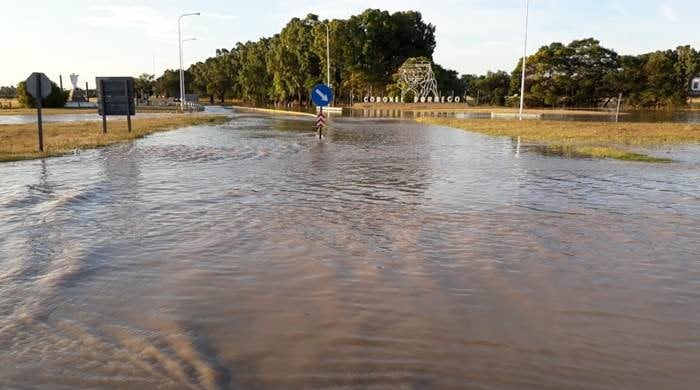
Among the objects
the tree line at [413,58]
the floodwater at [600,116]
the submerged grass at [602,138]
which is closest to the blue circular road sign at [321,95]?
the submerged grass at [602,138]

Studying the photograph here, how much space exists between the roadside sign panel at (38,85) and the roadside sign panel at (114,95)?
32.0ft

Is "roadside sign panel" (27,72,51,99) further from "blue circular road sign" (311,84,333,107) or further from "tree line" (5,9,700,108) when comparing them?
"tree line" (5,9,700,108)

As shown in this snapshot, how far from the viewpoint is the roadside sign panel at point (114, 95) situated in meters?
26.6

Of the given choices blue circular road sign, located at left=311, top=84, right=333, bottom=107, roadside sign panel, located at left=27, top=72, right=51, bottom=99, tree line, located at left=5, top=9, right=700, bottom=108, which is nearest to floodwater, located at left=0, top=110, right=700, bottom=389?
roadside sign panel, located at left=27, top=72, right=51, bottom=99

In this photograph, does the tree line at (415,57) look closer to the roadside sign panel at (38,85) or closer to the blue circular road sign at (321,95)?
the blue circular road sign at (321,95)

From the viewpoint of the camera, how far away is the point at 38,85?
16750 mm

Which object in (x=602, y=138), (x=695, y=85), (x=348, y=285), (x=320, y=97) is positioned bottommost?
(x=348, y=285)

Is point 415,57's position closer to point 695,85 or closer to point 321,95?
point 695,85

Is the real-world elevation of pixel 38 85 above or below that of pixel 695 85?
below

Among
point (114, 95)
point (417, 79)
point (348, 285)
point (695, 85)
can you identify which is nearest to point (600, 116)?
point (417, 79)

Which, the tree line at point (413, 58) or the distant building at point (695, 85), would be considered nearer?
the tree line at point (413, 58)

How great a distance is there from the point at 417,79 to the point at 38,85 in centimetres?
7348

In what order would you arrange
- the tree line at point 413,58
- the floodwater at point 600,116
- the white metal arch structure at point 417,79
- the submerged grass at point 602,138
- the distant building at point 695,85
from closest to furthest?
the submerged grass at point 602,138 → the floodwater at point 600,116 → the tree line at point 413,58 → the distant building at point 695,85 → the white metal arch structure at point 417,79

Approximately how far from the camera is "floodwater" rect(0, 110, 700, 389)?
4188 mm
